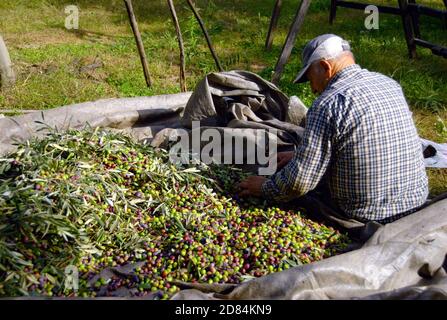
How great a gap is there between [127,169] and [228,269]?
33.5 inches

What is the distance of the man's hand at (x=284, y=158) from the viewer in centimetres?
322

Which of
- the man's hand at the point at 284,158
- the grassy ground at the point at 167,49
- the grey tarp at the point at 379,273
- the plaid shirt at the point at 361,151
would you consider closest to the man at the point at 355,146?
the plaid shirt at the point at 361,151

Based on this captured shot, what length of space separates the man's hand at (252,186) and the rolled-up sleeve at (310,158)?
18 cm

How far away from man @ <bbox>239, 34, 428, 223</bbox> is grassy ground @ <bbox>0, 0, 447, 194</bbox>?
1240 millimetres

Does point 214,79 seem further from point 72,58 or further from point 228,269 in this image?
point 72,58

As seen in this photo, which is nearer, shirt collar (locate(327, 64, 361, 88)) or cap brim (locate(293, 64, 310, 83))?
shirt collar (locate(327, 64, 361, 88))

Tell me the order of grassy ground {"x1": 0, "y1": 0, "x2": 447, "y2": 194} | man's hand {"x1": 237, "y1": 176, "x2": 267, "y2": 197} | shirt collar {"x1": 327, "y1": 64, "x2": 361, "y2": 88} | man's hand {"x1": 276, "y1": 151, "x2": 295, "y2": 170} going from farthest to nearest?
1. grassy ground {"x1": 0, "y1": 0, "x2": 447, "y2": 194}
2. man's hand {"x1": 276, "y1": 151, "x2": 295, "y2": 170}
3. man's hand {"x1": 237, "y1": 176, "x2": 267, "y2": 197}
4. shirt collar {"x1": 327, "y1": 64, "x2": 361, "y2": 88}

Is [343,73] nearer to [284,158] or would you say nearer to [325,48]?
[325,48]

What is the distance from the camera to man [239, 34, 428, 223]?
8.42 ft

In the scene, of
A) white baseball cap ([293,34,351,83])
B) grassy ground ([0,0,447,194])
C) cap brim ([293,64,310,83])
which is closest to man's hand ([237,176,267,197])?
cap brim ([293,64,310,83])

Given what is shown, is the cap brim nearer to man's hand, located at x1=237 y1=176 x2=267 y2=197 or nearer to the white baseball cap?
the white baseball cap

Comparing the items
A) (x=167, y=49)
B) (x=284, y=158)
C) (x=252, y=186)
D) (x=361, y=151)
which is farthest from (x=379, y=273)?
(x=167, y=49)

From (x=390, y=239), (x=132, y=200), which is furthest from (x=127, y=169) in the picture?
(x=390, y=239)

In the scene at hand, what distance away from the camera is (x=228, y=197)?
308 cm
